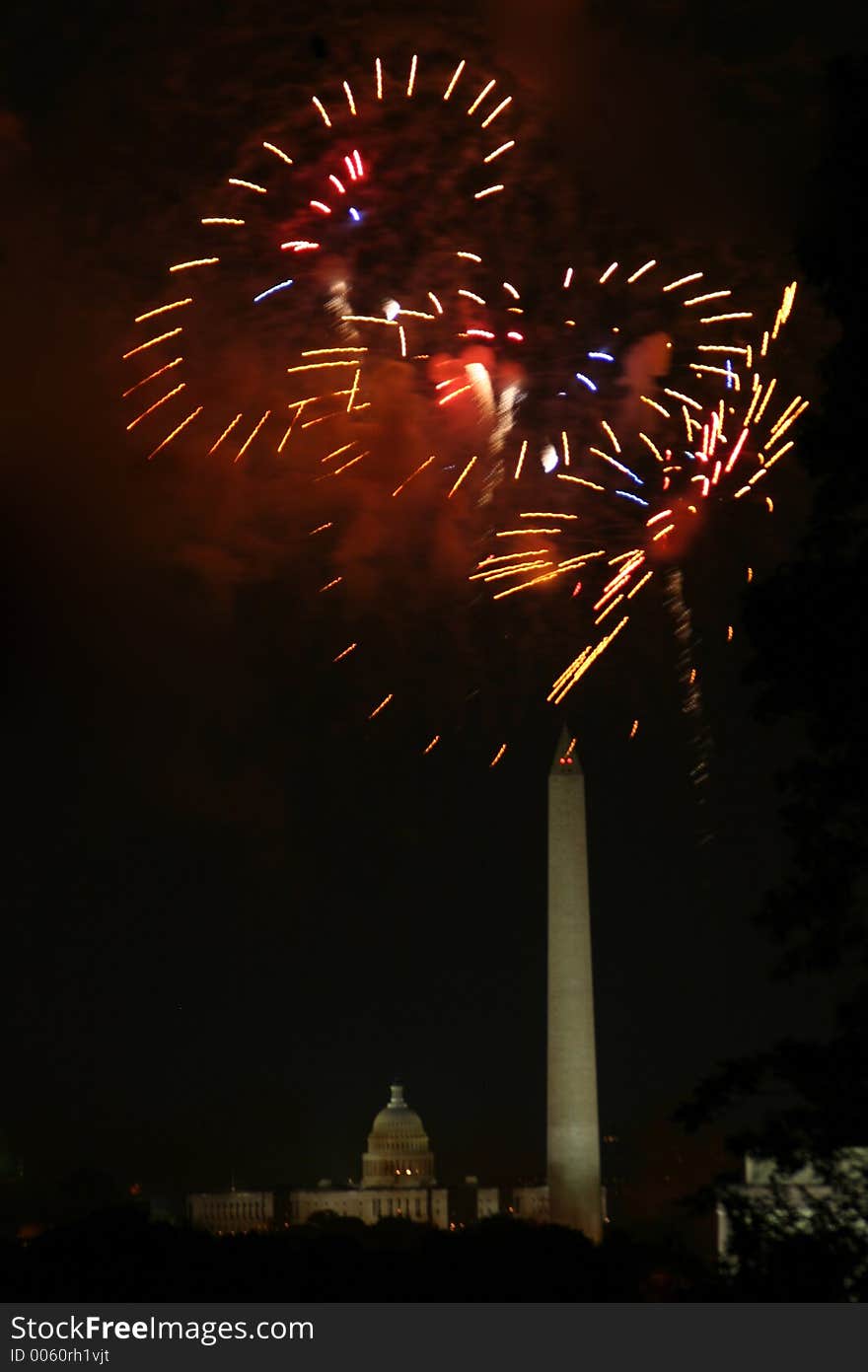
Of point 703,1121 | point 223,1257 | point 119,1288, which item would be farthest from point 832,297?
point 223,1257

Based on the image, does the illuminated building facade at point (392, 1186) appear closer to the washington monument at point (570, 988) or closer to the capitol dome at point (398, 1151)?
the capitol dome at point (398, 1151)

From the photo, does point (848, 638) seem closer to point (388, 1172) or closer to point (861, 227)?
point (861, 227)

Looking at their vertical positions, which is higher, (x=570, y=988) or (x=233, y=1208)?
(x=570, y=988)

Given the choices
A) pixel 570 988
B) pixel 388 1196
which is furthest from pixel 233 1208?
pixel 570 988

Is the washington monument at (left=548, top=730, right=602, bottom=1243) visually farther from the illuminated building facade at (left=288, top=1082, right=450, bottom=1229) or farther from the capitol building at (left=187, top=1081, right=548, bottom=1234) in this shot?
the illuminated building facade at (left=288, top=1082, right=450, bottom=1229)

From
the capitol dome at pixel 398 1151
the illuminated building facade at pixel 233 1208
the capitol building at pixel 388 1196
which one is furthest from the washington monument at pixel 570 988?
the capitol dome at pixel 398 1151

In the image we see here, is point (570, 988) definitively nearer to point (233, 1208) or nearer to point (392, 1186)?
point (233, 1208)

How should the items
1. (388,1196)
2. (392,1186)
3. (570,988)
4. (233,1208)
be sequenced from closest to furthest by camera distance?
1. (570,988)
2. (233,1208)
3. (388,1196)
4. (392,1186)

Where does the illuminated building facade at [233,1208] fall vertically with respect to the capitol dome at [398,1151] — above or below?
below
